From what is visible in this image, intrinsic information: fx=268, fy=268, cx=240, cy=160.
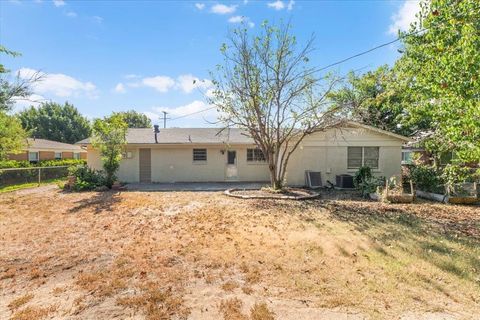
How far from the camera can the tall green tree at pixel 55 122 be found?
35.8 m

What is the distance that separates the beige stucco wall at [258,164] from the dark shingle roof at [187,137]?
379 mm

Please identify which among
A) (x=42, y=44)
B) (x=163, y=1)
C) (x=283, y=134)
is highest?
(x=163, y=1)

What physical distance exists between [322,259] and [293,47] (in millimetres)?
8923

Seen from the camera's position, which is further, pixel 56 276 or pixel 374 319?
pixel 56 276

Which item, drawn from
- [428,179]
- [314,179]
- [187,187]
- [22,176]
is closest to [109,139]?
[187,187]

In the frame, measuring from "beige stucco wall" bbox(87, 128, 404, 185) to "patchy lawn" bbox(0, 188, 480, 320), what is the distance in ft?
18.5

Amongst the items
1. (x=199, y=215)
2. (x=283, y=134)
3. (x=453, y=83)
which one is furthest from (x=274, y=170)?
(x=453, y=83)

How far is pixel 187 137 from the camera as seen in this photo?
17.0 meters

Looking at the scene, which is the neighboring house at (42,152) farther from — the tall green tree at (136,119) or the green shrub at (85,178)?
the tall green tree at (136,119)

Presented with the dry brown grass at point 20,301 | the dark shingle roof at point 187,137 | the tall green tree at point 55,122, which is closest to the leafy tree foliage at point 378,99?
the dark shingle roof at point 187,137

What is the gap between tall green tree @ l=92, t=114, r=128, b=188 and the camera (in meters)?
12.8

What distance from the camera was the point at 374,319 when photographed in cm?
297

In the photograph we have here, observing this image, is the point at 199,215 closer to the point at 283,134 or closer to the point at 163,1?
the point at 283,134

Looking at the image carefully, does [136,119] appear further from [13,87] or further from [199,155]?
[13,87]
